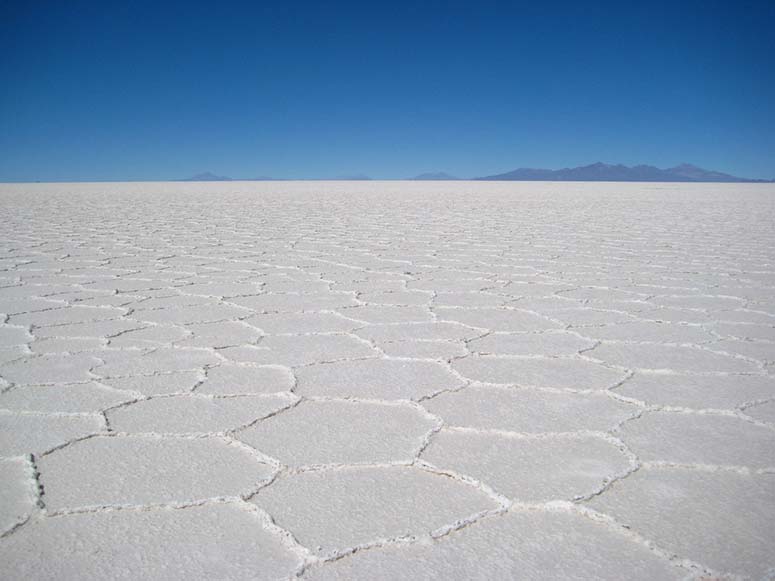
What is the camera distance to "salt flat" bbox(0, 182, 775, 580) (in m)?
0.85

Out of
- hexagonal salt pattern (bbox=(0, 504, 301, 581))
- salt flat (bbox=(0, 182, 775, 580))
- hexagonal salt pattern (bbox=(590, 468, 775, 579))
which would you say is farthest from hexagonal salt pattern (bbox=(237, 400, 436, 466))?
hexagonal salt pattern (bbox=(590, 468, 775, 579))

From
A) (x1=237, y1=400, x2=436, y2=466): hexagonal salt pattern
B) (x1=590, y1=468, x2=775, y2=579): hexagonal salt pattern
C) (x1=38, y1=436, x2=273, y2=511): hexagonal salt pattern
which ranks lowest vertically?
(x1=590, y1=468, x2=775, y2=579): hexagonal salt pattern

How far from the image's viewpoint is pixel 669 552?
33.0 inches

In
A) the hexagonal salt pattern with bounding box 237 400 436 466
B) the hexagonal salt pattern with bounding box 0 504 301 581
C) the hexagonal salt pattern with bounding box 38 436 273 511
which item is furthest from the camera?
the hexagonal salt pattern with bounding box 237 400 436 466

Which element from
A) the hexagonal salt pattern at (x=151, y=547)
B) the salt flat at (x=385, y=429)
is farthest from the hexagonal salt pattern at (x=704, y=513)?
the hexagonal salt pattern at (x=151, y=547)

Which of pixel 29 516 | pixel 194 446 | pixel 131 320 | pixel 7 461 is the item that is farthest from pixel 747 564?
pixel 131 320

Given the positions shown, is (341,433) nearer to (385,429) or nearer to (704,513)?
(385,429)

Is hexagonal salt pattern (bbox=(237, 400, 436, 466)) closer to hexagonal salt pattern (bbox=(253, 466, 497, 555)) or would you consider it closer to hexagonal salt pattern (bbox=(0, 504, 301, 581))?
hexagonal salt pattern (bbox=(253, 466, 497, 555))

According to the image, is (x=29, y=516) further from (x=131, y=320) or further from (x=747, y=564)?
(x=131, y=320)

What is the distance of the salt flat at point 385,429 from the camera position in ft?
2.78

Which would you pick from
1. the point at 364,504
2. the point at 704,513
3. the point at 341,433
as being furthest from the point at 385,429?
the point at 704,513

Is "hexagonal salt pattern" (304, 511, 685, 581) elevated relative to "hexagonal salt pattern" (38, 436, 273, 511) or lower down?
lower down

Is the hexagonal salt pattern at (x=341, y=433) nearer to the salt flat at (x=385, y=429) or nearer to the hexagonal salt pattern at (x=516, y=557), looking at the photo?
the salt flat at (x=385, y=429)

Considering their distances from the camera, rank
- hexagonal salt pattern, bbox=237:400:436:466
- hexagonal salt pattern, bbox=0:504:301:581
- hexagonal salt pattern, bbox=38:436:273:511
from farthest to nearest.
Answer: hexagonal salt pattern, bbox=237:400:436:466
hexagonal salt pattern, bbox=38:436:273:511
hexagonal salt pattern, bbox=0:504:301:581
